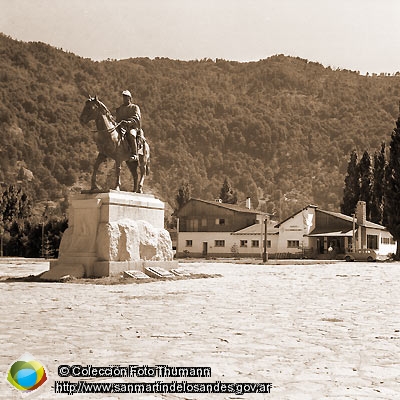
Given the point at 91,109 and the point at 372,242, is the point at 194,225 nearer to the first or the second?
the point at 372,242

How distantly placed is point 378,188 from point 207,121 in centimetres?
8896

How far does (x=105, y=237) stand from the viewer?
14781 millimetres

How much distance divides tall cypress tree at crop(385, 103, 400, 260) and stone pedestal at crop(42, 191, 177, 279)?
32400 millimetres

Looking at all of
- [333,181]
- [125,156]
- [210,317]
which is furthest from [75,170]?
[210,317]

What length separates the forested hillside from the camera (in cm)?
11312

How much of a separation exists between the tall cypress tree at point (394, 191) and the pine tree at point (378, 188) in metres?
12.1

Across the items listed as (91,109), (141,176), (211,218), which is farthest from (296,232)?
(91,109)

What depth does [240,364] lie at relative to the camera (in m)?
5.08

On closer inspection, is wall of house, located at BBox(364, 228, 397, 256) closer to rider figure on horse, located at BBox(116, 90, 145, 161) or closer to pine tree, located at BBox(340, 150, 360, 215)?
pine tree, located at BBox(340, 150, 360, 215)

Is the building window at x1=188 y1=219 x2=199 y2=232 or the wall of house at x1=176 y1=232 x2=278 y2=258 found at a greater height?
the building window at x1=188 y1=219 x2=199 y2=232

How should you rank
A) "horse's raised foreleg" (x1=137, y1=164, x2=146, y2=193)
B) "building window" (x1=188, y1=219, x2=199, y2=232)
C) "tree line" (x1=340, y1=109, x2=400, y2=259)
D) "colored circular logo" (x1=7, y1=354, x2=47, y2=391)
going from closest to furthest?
"colored circular logo" (x1=7, y1=354, x2=47, y2=391) < "horse's raised foreleg" (x1=137, y1=164, x2=146, y2=193) < "tree line" (x1=340, y1=109, x2=400, y2=259) < "building window" (x1=188, y1=219, x2=199, y2=232)

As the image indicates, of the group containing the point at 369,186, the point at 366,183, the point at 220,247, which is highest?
the point at 366,183

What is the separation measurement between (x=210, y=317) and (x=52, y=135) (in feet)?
370

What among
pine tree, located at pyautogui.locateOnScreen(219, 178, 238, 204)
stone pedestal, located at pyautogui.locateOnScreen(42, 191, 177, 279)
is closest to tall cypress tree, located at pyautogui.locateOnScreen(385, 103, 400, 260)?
stone pedestal, located at pyautogui.locateOnScreen(42, 191, 177, 279)
